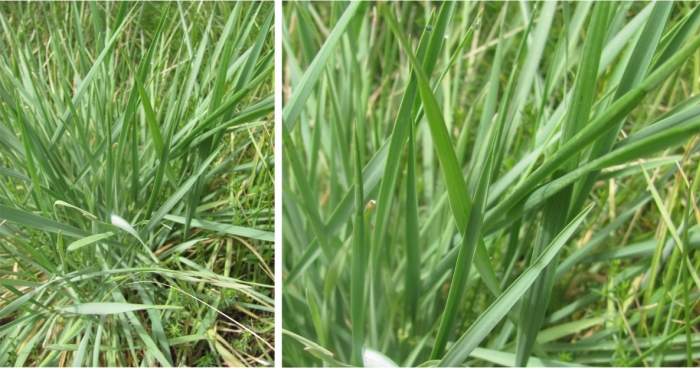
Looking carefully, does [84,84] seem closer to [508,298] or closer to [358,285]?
[358,285]

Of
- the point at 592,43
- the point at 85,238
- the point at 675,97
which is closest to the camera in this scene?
the point at 592,43

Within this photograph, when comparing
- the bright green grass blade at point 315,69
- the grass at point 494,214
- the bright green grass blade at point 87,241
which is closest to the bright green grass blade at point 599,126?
the grass at point 494,214

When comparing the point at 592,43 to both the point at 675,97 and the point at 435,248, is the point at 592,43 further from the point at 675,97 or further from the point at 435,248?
the point at 675,97

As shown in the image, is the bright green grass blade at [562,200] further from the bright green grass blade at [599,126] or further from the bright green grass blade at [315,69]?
the bright green grass blade at [315,69]

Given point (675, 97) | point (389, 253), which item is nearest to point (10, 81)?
point (389, 253)

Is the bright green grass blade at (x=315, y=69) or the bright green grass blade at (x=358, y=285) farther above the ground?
the bright green grass blade at (x=315, y=69)

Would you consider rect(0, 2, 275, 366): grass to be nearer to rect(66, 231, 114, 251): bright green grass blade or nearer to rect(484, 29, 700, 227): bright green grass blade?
rect(66, 231, 114, 251): bright green grass blade
